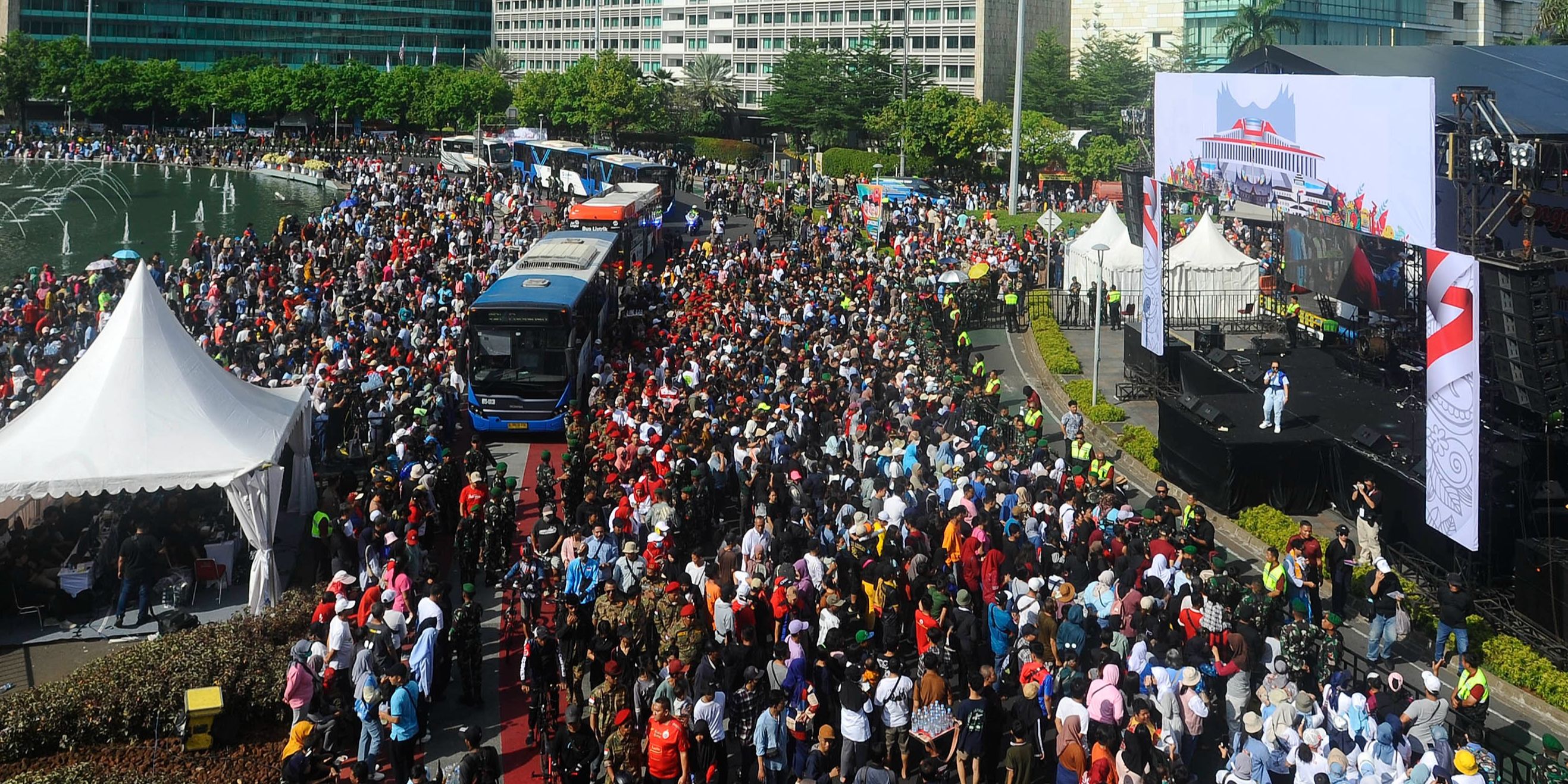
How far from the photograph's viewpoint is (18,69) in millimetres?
112875

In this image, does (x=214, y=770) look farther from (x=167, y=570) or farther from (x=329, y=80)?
(x=329, y=80)

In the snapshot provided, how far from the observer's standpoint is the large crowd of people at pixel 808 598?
11438 mm

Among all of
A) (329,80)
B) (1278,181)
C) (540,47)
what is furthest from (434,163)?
(1278,181)

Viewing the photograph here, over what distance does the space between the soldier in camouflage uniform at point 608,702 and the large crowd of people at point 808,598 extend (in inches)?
1.7

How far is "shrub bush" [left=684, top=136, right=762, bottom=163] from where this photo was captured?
88.6m

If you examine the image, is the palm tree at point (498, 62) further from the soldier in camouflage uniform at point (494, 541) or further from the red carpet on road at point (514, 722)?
the red carpet on road at point (514, 722)

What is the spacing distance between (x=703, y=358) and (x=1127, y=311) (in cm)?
1349

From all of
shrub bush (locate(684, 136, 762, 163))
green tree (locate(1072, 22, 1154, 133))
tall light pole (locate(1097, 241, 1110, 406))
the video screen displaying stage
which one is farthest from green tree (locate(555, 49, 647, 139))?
tall light pole (locate(1097, 241, 1110, 406))

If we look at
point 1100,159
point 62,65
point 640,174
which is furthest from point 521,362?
point 62,65

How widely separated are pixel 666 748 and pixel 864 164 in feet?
214

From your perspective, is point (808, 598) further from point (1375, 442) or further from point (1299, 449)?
point (1299, 449)

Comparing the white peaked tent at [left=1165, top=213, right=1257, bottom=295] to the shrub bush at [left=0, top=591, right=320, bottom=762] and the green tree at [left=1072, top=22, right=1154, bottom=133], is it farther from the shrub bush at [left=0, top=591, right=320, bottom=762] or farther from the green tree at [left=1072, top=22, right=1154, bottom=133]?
the green tree at [left=1072, top=22, right=1154, bottom=133]

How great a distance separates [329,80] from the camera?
10881cm

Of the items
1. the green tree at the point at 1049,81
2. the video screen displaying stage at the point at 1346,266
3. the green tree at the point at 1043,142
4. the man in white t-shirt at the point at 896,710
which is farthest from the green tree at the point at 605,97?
the man in white t-shirt at the point at 896,710
